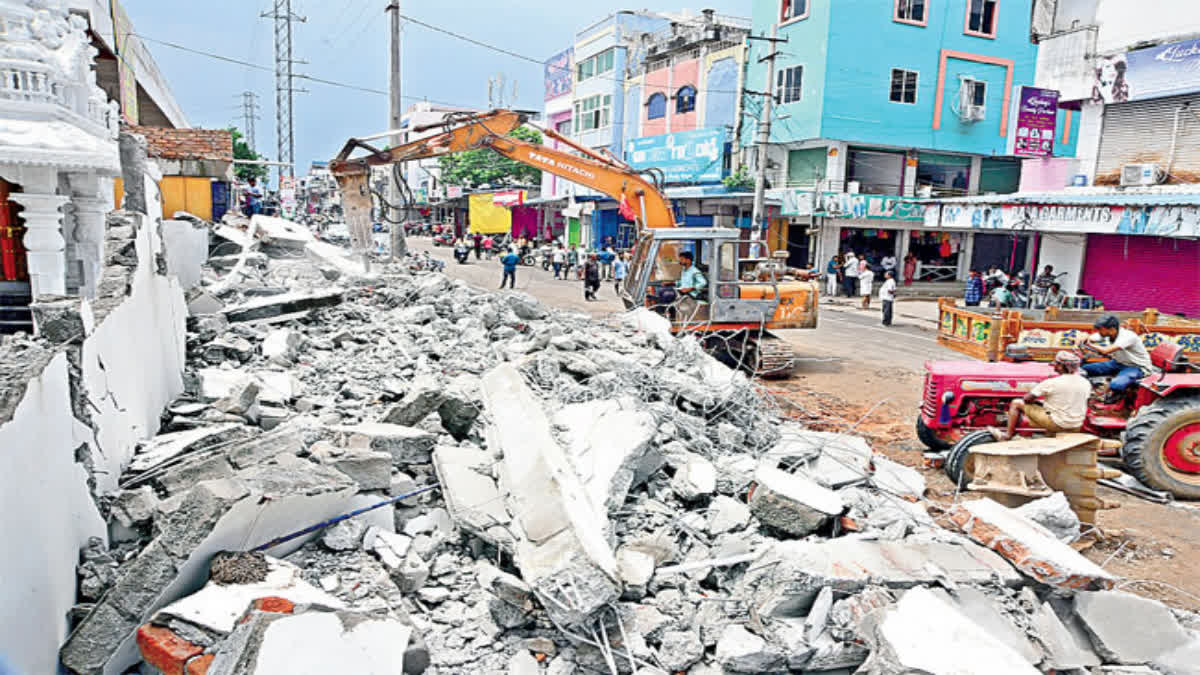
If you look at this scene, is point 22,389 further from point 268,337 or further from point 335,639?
point 268,337

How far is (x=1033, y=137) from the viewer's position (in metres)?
19.5

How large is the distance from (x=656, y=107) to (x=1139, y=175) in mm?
19846

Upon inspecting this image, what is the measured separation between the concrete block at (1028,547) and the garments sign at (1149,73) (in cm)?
1601

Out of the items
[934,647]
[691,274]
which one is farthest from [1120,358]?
[934,647]

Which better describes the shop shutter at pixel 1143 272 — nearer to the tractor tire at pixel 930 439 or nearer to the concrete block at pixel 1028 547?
the tractor tire at pixel 930 439

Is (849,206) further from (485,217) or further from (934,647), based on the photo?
(934,647)

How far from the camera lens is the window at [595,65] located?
120 ft

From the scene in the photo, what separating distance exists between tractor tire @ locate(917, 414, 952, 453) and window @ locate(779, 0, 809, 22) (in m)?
20.9

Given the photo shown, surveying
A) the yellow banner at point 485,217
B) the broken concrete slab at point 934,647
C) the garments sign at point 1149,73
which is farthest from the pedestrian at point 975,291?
the yellow banner at point 485,217

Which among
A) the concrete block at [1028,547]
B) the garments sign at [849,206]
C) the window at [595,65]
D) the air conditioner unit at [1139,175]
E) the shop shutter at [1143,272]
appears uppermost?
the window at [595,65]

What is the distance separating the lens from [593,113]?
38.7m

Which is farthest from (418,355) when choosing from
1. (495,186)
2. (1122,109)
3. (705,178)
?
(495,186)

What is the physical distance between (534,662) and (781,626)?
1.19 m

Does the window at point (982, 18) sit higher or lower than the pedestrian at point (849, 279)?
higher
